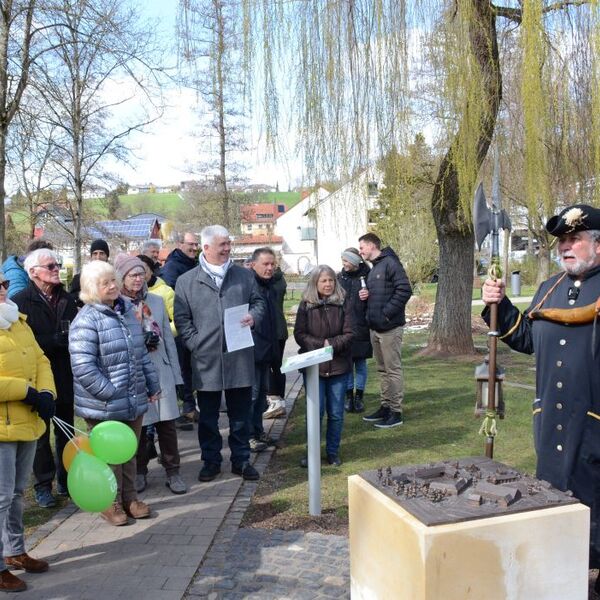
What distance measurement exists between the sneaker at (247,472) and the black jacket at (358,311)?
2.30 metres

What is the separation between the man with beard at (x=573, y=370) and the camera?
3.61m

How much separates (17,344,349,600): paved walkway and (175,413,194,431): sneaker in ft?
7.25

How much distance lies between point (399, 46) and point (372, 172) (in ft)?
3.84

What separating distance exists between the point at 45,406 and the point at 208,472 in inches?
87.9

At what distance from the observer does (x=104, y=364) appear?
4.73 m

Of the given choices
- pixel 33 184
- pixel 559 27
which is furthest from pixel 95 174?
pixel 559 27

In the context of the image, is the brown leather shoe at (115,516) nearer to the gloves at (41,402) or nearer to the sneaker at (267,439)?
the gloves at (41,402)

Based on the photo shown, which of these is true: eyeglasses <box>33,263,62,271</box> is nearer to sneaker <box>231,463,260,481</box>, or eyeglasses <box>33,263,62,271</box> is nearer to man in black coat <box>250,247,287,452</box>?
man in black coat <box>250,247,287,452</box>

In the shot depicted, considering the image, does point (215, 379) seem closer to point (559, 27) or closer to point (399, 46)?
point (399, 46)

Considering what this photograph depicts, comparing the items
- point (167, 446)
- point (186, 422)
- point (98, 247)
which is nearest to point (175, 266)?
point (98, 247)

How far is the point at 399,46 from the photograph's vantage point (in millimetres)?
6020

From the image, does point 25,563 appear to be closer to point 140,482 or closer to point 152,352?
point 140,482

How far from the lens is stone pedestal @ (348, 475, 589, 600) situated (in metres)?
2.81

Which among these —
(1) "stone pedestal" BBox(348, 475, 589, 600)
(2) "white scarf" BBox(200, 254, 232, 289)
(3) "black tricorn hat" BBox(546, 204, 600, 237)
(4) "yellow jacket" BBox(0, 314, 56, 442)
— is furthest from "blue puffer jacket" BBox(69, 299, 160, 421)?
(3) "black tricorn hat" BBox(546, 204, 600, 237)
